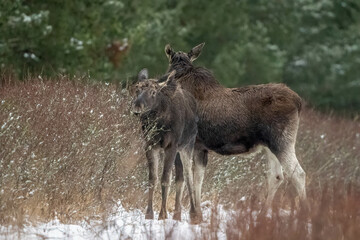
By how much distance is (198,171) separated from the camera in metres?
10.8

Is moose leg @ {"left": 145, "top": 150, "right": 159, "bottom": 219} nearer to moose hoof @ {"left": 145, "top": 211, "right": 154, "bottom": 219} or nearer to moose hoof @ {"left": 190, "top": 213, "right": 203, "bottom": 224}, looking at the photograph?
moose hoof @ {"left": 145, "top": 211, "right": 154, "bottom": 219}

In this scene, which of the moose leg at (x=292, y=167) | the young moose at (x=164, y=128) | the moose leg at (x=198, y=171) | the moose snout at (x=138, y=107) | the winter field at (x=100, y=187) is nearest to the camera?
the winter field at (x=100, y=187)

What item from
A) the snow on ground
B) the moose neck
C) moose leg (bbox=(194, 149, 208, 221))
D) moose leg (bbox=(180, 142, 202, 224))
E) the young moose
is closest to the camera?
the snow on ground

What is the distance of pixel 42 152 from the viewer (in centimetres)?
1083

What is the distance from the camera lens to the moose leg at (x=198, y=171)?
10.5 m

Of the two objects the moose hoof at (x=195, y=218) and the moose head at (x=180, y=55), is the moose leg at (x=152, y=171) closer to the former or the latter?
the moose hoof at (x=195, y=218)

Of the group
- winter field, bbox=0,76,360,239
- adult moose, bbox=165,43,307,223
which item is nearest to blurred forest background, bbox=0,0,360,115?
winter field, bbox=0,76,360,239

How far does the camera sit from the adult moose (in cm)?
1124

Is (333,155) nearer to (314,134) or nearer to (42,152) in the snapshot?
(314,134)

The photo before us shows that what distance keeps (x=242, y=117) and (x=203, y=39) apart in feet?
67.0

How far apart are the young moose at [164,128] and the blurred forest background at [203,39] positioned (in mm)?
3849

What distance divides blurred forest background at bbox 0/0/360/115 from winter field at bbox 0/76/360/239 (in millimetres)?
1994

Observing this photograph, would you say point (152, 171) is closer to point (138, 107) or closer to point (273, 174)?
point (138, 107)

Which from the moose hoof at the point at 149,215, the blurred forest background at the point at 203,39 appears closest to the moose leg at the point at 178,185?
the moose hoof at the point at 149,215
